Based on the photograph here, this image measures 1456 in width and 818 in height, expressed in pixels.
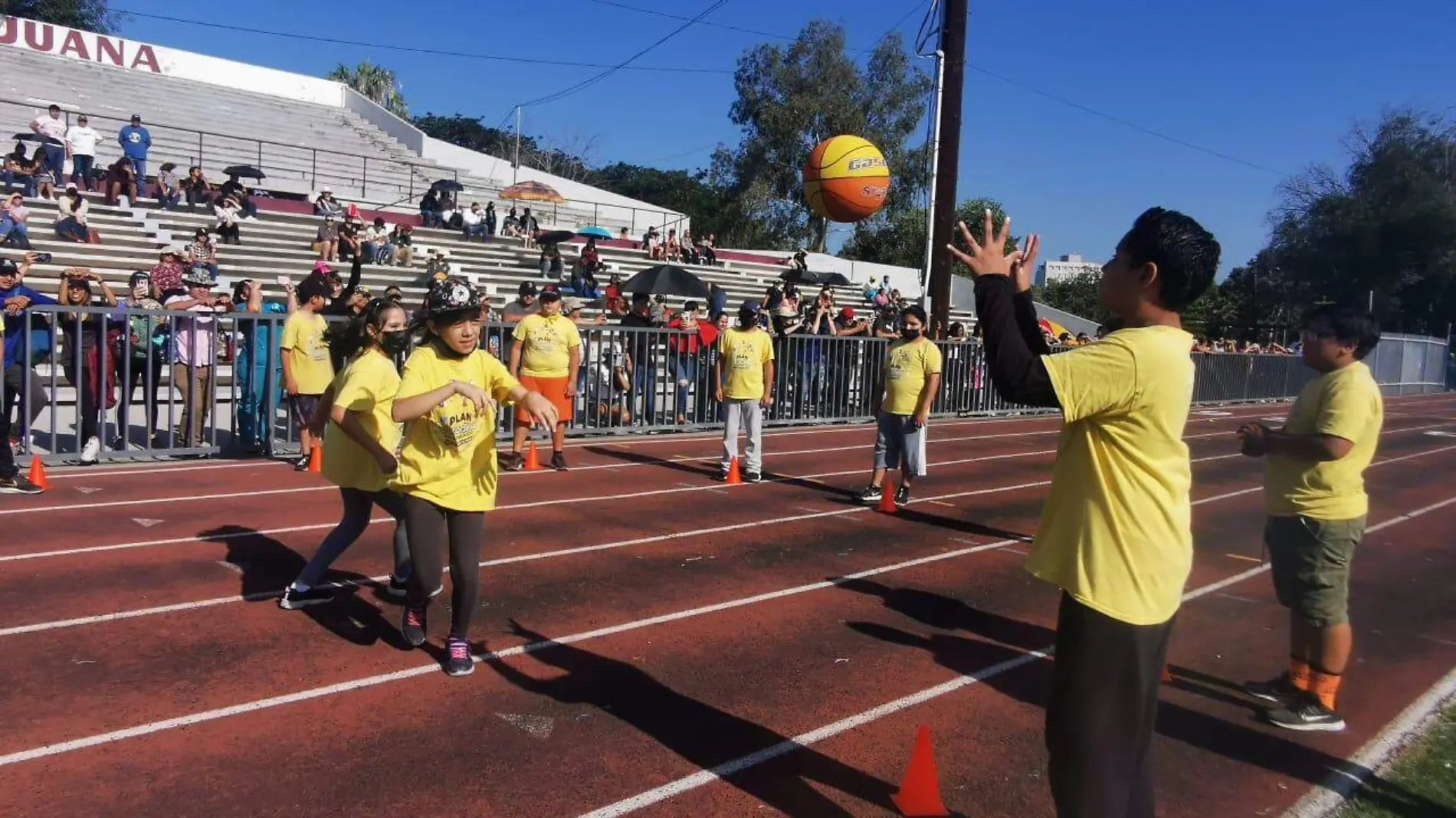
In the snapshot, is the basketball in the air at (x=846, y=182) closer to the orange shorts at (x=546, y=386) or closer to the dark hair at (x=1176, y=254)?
the orange shorts at (x=546, y=386)

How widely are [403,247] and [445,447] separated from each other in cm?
2041

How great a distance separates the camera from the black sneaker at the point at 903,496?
1098cm

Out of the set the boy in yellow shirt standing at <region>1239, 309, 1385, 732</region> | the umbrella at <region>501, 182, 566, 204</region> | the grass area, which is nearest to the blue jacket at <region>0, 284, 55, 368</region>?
the boy in yellow shirt standing at <region>1239, 309, 1385, 732</region>

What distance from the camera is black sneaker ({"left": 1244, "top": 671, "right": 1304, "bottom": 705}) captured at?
17.9 feet

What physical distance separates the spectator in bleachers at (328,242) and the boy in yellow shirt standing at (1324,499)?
2085 centimetres

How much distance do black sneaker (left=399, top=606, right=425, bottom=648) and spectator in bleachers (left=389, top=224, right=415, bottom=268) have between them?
19770 millimetres

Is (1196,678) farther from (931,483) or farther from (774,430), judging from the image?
(774,430)

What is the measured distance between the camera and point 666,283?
64.0 feet

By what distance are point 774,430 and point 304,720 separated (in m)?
12.9

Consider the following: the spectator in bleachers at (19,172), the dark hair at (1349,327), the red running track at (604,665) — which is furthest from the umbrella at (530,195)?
the dark hair at (1349,327)

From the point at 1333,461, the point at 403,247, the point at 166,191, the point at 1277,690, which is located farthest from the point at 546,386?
the point at 166,191

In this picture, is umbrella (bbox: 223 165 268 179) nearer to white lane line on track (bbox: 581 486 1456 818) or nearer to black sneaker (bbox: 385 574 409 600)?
black sneaker (bbox: 385 574 409 600)

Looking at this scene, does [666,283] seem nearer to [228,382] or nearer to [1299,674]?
[228,382]

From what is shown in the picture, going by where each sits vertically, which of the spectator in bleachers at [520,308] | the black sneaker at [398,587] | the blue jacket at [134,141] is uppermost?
the blue jacket at [134,141]
